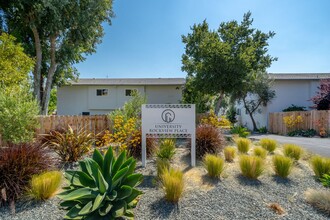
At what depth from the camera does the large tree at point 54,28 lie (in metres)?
15.0

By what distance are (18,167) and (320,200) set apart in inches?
224

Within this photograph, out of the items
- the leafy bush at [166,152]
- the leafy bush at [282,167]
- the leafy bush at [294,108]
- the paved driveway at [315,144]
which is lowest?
the paved driveway at [315,144]

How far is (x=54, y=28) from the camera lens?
15.9 metres

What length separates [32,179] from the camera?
4.50m

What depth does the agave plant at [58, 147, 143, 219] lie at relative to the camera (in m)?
3.53

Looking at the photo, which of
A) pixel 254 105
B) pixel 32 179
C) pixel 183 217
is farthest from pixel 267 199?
pixel 254 105

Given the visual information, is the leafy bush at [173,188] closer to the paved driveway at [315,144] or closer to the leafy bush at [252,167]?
the leafy bush at [252,167]

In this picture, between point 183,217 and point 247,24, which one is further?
point 247,24

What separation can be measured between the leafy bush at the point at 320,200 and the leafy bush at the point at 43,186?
481 cm

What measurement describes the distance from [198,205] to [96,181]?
185 cm

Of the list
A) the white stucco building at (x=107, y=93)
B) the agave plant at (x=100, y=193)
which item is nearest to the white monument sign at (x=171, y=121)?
the agave plant at (x=100, y=193)

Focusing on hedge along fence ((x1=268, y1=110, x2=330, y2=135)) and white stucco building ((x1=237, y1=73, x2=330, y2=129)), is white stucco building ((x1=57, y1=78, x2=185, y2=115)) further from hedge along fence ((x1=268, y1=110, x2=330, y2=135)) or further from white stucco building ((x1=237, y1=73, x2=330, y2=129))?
hedge along fence ((x1=268, y1=110, x2=330, y2=135))

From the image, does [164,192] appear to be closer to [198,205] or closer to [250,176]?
[198,205]

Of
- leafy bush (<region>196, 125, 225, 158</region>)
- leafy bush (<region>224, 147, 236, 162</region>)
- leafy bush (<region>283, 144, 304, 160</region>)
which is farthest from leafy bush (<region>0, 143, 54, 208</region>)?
leafy bush (<region>283, 144, 304, 160</region>)
